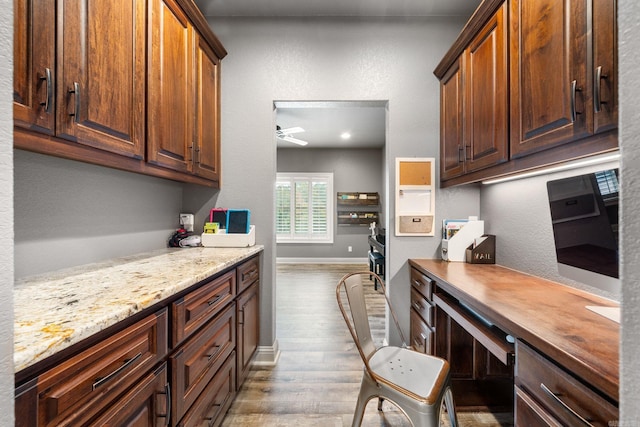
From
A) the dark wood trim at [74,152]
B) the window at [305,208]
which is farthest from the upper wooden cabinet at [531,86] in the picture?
the window at [305,208]

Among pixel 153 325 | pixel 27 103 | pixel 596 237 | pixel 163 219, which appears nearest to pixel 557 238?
pixel 596 237

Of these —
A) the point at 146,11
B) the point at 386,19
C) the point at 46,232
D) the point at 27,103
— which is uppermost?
the point at 386,19

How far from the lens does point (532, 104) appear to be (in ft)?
4.10

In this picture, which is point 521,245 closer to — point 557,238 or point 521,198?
point 521,198

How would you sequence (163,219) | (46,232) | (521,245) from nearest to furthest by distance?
1. (46,232)
2. (521,245)
3. (163,219)

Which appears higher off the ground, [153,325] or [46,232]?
[46,232]

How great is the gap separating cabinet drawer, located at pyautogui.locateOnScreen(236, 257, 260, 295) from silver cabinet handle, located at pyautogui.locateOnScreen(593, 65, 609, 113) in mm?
1872

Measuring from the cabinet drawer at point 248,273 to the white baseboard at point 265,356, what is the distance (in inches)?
24.3

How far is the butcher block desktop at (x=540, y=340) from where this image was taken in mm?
718

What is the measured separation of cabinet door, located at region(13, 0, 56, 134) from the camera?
817 millimetres

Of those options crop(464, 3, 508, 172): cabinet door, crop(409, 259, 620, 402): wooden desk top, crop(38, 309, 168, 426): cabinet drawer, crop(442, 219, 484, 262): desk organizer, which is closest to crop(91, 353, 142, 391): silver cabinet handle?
crop(38, 309, 168, 426): cabinet drawer

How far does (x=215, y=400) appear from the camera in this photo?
144 centimetres

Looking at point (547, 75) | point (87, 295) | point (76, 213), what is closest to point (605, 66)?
point (547, 75)

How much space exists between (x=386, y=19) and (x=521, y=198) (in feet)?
6.01
